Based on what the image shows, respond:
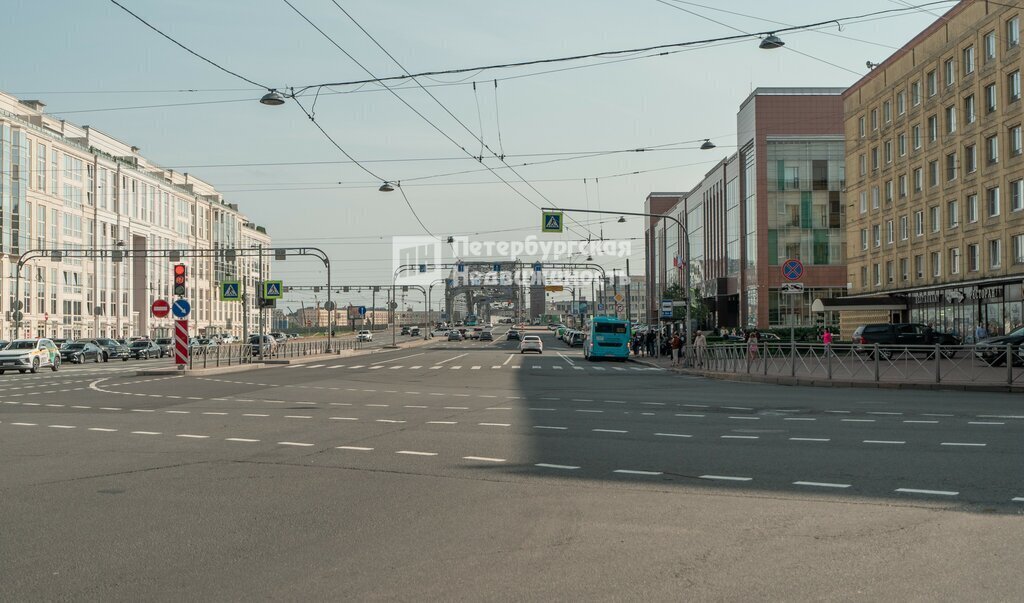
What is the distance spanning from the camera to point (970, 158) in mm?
44062

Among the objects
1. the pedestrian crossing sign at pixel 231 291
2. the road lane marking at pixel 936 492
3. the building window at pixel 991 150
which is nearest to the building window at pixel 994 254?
the building window at pixel 991 150

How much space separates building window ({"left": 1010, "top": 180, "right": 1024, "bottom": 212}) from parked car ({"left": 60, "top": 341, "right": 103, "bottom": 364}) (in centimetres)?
5048

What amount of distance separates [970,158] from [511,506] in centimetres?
4356

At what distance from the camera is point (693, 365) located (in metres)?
40.2

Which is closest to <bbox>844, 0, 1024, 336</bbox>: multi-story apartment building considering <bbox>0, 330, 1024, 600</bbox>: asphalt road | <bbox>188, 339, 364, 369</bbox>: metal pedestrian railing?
<bbox>0, 330, 1024, 600</bbox>: asphalt road

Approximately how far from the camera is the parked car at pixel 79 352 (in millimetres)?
52656

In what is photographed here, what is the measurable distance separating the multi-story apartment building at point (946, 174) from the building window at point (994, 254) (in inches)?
2.5

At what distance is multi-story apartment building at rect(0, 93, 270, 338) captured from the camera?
6844cm

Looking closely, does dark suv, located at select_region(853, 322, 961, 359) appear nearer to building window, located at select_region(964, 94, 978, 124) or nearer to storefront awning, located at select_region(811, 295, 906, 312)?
storefront awning, located at select_region(811, 295, 906, 312)

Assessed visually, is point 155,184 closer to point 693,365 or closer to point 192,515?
point 693,365

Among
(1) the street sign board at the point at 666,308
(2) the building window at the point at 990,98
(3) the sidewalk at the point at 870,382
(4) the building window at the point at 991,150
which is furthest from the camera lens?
(1) the street sign board at the point at 666,308

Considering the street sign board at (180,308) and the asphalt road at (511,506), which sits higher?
the street sign board at (180,308)

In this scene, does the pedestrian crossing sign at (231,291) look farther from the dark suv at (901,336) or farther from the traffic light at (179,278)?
the dark suv at (901,336)

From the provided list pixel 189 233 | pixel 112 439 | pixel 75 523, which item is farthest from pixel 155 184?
pixel 75 523
